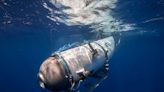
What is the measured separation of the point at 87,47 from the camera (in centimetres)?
642

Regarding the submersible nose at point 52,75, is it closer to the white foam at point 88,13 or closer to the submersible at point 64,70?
the submersible at point 64,70

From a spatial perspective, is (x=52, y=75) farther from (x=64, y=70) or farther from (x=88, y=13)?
(x=88, y=13)

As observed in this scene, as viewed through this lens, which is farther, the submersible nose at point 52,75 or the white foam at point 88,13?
the white foam at point 88,13

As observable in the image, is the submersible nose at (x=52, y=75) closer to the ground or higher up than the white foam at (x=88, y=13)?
closer to the ground

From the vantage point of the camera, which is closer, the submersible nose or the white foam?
the submersible nose

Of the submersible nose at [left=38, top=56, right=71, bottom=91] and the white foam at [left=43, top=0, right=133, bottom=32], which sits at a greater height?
the white foam at [left=43, top=0, right=133, bottom=32]

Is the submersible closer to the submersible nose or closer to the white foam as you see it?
the submersible nose

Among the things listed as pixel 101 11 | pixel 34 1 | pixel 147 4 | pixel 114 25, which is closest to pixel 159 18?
pixel 114 25

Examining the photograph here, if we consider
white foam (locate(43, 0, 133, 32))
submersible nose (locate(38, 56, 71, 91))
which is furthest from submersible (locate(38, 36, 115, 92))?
white foam (locate(43, 0, 133, 32))

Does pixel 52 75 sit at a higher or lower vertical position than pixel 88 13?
lower

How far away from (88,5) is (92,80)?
7.94 m

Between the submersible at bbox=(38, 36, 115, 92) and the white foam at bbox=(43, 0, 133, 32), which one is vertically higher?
the white foam at bbox=(43, 0, 133, 32)

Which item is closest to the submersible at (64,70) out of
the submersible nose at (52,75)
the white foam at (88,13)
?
the submersible nose at (52,75)

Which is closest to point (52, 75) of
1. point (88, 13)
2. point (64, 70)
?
point (64, 70)
